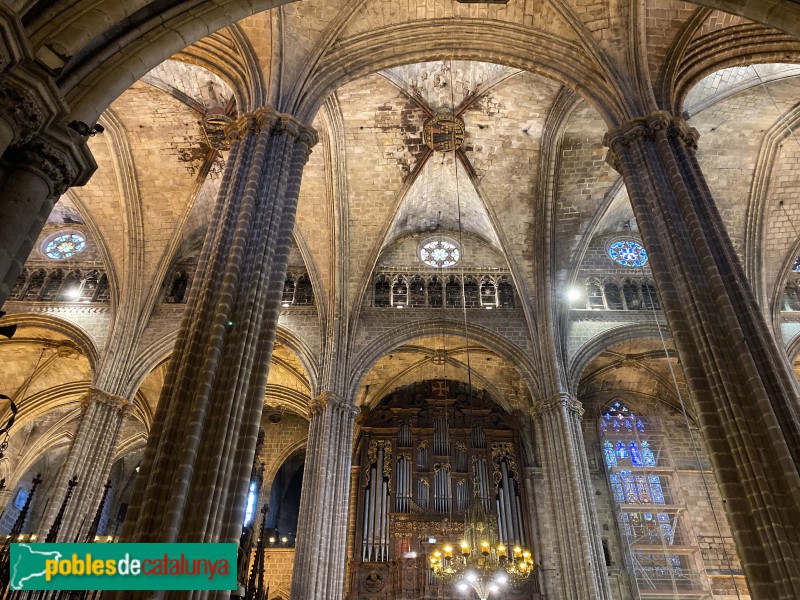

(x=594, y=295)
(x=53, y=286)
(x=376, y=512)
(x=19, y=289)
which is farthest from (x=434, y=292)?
(x=19, y=289)

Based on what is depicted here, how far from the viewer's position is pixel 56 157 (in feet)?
Result: 19.2

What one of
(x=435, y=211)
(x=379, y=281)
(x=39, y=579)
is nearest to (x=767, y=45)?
(x=435, y=211)

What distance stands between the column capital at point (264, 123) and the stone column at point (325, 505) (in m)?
8.43

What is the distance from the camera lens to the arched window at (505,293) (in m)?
19.8

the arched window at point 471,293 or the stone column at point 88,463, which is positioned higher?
the arched window at point 471,293

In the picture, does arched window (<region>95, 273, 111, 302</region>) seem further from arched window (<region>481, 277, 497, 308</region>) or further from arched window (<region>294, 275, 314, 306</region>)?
arched window (<region>481, 277, 497, 308</region>)

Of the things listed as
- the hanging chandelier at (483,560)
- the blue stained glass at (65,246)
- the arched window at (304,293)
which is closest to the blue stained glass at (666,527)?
the hanging chandelier at (483,560)

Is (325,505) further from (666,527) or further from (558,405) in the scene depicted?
(666,527)

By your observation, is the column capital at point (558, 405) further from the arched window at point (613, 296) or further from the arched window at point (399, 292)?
the arched window at point (399, 292)

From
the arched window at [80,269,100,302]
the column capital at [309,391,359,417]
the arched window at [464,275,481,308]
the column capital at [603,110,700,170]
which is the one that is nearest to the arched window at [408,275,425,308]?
the arched window at [464,275,481,308]

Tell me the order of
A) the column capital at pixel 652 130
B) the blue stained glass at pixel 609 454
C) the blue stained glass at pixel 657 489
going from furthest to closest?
the blue stained glass at pixel 609 454
the blue stained glass at pixel 657 489
the column capital at pixel 652 130

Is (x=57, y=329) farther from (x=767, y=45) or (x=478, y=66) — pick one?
(x=767, y=45)

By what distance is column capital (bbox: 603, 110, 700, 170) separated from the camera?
10734 mm

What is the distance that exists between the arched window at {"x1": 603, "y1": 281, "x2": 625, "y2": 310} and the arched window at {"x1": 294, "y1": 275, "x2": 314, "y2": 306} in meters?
10.00
